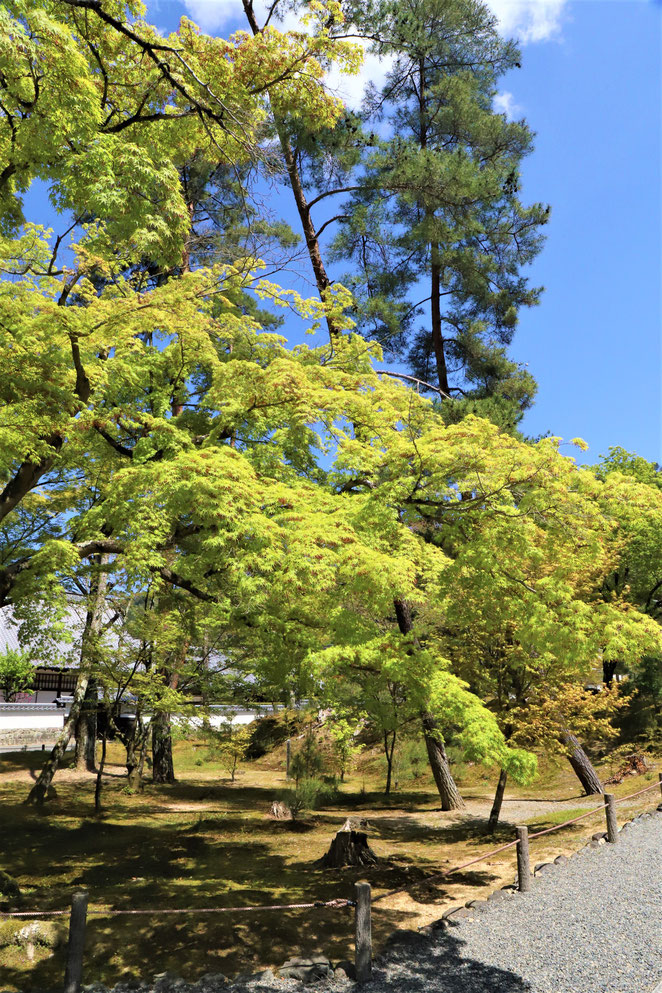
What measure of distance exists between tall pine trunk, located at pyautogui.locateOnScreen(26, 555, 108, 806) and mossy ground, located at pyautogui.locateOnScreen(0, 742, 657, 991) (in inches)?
22.9

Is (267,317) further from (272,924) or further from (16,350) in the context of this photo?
(272,924)

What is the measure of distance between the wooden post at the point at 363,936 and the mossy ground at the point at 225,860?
85 centimetres

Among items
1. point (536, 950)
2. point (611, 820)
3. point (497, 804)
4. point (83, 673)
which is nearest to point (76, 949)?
point (536, 950)

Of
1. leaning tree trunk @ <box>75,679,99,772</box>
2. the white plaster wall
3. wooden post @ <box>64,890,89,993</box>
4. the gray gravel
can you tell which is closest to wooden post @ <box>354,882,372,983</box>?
the gray gravel

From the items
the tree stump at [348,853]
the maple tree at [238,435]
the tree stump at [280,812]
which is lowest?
the tree stump at [280,812]

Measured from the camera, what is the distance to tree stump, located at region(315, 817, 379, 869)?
10.8 m

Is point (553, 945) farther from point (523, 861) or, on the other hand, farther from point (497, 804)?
point (497, 804)

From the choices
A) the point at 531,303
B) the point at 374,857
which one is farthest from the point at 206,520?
the point at 531,303

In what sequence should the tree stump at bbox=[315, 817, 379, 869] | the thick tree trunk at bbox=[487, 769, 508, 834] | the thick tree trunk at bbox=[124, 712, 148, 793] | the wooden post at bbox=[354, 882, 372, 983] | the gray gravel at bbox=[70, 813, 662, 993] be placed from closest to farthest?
the gray gravel at bbox=[70, 813, 662, 993], the wooden post at bbox=[354, 882, 372, 983], the tree stump at bbox=[315, 817, 379, 869], the thick tree trunk at bbox=[487, 769, 508, 834], the thick tree trunk at bbox=[124, 712, 148, 793]

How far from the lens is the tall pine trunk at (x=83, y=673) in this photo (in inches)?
601

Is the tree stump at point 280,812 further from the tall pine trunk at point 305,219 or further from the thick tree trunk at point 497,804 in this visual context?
the tall pine trunk at point 305,219

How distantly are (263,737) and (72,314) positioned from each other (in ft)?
74.5

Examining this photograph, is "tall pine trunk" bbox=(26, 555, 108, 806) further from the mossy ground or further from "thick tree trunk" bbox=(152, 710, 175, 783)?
"thick tree trunk" bbox=(152, 710, 175, 783)

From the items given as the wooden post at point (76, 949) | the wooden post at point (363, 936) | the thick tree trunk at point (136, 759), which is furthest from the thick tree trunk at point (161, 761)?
the wooden post at point (363, 936)
